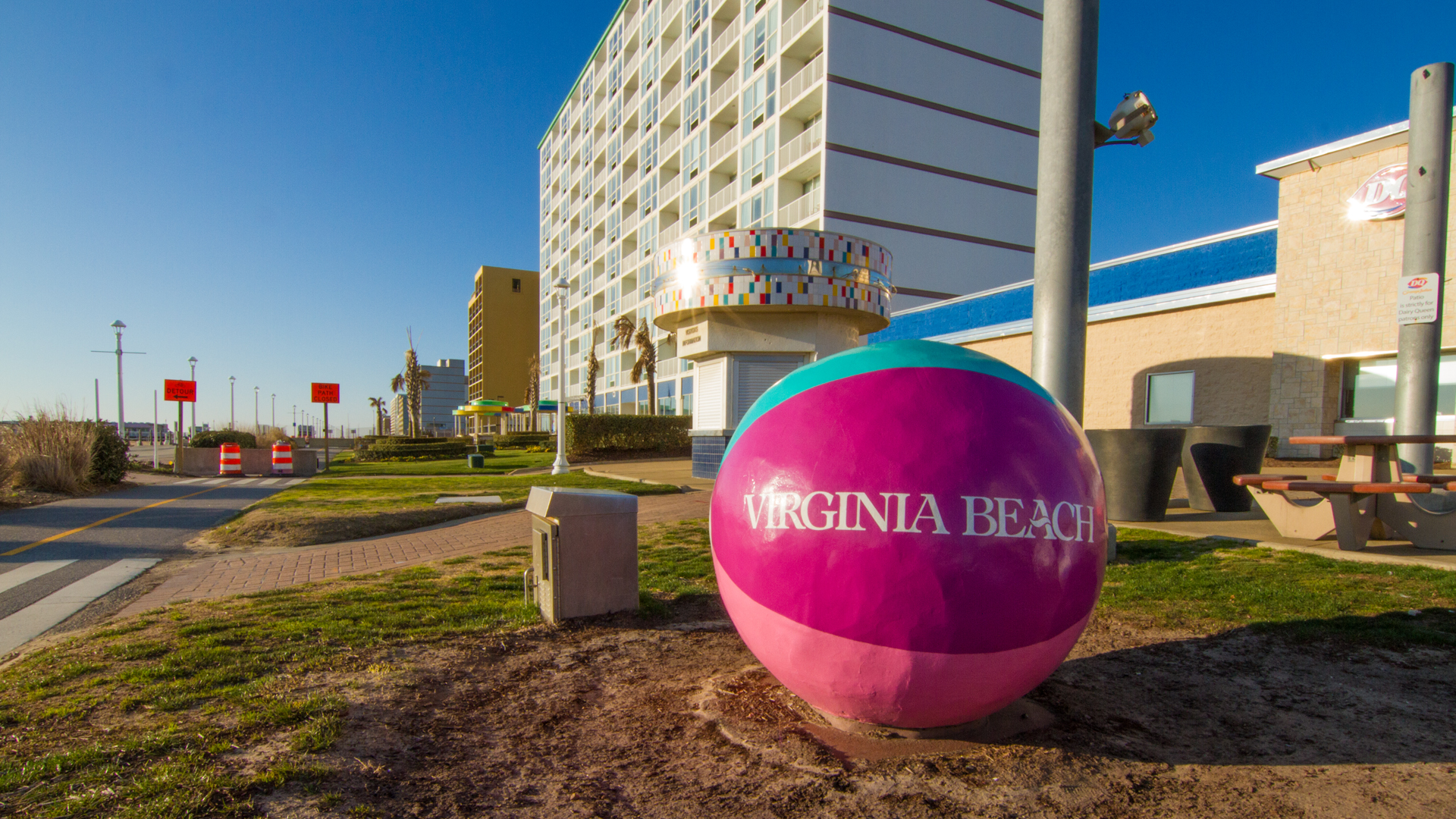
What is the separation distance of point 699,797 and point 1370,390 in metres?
18.6

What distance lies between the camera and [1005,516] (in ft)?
8.97

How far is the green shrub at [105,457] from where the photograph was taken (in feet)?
57.8

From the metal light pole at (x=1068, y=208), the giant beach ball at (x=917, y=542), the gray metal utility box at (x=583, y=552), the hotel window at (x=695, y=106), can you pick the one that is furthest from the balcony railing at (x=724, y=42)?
the giant beach ball at (x=917, y=542)

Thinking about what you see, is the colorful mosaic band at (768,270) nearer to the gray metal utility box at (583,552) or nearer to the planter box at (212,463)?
the gray metal utility box at (583,552)

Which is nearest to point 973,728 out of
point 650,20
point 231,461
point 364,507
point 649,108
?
point 364,507

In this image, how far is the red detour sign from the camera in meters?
26.3

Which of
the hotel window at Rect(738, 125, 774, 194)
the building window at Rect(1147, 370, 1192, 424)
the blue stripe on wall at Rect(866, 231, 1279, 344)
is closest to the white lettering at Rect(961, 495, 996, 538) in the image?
the blue stripe on wall at Rect(866, 231, 1279, 344)

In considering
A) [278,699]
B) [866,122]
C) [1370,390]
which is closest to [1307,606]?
[278,699]

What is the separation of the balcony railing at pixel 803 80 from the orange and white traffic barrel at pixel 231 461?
92.0 ft

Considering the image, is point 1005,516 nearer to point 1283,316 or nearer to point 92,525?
point 92,525

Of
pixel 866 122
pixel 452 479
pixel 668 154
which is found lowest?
pixel 452 479

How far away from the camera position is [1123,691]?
3744 millimetres

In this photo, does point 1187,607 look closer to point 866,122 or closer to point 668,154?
point 866,122

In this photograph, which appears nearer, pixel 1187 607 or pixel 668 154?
pixel 1187 607
